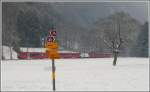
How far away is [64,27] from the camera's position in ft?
117

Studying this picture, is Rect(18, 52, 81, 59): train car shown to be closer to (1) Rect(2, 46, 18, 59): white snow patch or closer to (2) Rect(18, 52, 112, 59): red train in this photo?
(2) Rect(18, 52, 112, 59): red train

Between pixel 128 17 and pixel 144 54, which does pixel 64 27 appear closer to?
pixel 128 17

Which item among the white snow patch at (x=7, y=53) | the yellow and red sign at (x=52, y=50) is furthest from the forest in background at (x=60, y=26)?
the yellow and red sign at (x=52, y=50)

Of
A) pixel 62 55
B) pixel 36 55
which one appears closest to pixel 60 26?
pixel 62 55

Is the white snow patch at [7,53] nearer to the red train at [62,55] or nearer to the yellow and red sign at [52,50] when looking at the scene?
the red train at [62,55]

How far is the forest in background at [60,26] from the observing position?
34.5 m

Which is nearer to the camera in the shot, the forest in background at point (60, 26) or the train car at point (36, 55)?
the forest in background at point (60, 26)

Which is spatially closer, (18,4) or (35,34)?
(35,34)

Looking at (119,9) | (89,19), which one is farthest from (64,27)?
(119,9)

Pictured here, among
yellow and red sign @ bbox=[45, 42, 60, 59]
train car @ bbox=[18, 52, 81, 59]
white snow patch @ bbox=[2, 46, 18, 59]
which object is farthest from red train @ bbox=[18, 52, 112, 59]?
yellow and red sign @ bbox=[45, 42, 60, 59]

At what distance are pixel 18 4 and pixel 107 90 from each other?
27.9 metres

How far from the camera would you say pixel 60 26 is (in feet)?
119

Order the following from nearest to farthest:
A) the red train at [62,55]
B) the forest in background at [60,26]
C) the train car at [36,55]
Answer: the forest in background at [60,26]
the red train at [62,55]
the train car at [36,55]

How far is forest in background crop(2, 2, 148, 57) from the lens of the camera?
34.5 m
